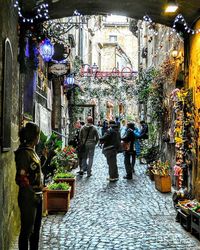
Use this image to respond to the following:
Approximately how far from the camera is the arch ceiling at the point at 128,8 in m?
8.98

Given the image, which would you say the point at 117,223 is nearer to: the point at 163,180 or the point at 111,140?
the point at 163,180

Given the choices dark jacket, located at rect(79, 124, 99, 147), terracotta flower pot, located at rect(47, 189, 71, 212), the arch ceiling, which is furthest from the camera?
dark jacket, located at rect(79, 124, 99, 147)

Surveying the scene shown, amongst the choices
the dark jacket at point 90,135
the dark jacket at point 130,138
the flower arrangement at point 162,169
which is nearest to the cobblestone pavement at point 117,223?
the flower arrangement at point 162,169

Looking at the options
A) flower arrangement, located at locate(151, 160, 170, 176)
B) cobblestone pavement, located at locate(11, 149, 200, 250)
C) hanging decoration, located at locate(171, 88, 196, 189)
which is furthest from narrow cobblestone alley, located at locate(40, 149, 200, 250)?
hanging decoration, located at locate(171, 88, 196, 189)

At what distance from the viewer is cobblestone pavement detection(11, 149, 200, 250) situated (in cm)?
658

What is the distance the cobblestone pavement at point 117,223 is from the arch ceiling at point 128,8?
417 centimetres

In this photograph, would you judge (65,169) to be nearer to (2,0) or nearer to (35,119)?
(35,119)

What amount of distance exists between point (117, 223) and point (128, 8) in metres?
4.78

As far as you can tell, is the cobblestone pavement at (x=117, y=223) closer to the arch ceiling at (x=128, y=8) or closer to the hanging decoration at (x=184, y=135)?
the hanging decoration at (x=184, y=135)

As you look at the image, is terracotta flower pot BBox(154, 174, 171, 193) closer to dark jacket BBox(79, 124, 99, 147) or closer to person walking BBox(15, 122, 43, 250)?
dark jacket BBox(79, 124, 99, 147)

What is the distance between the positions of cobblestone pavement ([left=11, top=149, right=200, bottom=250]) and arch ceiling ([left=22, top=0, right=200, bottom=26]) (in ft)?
13.7

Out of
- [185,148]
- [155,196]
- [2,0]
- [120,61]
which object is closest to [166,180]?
[155,196]

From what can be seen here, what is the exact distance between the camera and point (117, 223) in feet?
26.2

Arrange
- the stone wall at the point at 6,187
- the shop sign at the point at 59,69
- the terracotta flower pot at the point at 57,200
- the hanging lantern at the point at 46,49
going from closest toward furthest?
1. the stone wall at the point at 6,187
2. the terracotta flower pot at the point at 57,200
3. the hanging lantern at the point at 46,49
4. the shop sign at the point at 59,69
